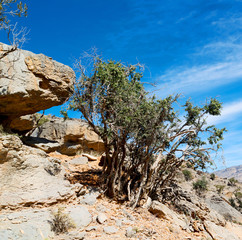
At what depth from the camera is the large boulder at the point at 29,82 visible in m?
10.1

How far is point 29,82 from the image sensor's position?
10.9m

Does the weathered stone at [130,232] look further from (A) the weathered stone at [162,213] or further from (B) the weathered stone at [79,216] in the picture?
(A) the weathered stone at [162,213]

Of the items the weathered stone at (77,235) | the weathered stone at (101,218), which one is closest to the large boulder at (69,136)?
the weathered stone at (101,218)

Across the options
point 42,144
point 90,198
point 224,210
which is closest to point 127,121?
point 90,198

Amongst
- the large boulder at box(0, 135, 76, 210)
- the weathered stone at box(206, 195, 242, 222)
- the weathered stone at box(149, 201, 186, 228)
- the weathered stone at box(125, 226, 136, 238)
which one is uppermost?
the large boulder at box(0, 135, 76, 210)

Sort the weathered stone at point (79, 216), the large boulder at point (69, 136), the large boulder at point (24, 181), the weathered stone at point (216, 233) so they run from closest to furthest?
the weathered stone at point (79, 216) < the large boulder at point (24, 181) < the weathered stone at point (216, 233) < the large boulder at point (69, 136)

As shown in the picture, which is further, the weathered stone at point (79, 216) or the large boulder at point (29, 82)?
the large boulder at point (29, 82)

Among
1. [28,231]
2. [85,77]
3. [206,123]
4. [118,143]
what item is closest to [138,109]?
[118,143]

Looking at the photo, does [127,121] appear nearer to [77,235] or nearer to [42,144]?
[77,235]

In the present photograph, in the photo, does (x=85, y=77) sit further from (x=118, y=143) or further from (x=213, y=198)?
(x=213, y=198)

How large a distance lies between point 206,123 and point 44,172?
8.28 metres

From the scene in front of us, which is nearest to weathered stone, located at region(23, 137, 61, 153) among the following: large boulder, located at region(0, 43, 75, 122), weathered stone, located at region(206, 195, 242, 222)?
large boulder, located at region(0, 43, 75, 122)

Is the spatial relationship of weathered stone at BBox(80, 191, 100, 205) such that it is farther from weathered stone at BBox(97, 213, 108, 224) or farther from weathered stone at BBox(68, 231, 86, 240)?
weathered stone at BBox(68, 231, 86, 240)

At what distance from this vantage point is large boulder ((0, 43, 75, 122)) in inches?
399
